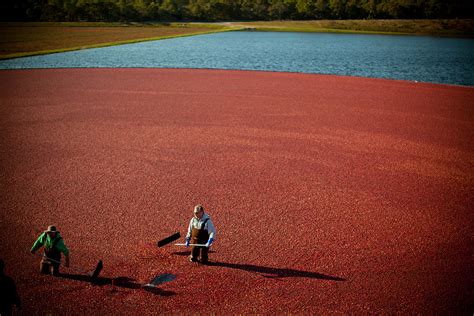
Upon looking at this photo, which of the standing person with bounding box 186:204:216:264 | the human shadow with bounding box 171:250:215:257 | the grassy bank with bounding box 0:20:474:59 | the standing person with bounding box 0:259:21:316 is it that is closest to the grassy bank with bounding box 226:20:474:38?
the grassy bank with bounding box 0:20:474:59

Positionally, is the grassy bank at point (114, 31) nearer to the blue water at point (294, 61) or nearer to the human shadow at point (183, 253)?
Answer: the blue water at point (294, 61)

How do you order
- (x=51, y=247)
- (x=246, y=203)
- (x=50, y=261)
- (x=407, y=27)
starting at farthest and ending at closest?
(x=407, y=27) → (x=246, y=203) → (x=50, y=261) → (x=51, y=247)

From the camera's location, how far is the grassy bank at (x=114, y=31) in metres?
60.8

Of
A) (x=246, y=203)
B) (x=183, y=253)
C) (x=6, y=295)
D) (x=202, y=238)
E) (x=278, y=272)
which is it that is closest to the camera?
(x=6, y=295)

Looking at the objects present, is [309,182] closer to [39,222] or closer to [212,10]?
[39,222]

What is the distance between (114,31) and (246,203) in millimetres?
94075

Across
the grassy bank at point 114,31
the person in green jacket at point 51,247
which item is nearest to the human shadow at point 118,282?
the person in green jacket at point 51,247

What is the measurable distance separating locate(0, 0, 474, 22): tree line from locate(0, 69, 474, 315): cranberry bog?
368ft

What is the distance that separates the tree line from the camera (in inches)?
4678

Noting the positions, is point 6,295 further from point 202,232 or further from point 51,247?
point 202,232

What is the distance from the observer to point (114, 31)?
94062 mm

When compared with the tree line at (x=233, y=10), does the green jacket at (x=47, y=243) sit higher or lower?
lower

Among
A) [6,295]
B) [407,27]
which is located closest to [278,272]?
[6,295]

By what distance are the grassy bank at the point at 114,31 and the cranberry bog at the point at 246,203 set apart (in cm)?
3805
